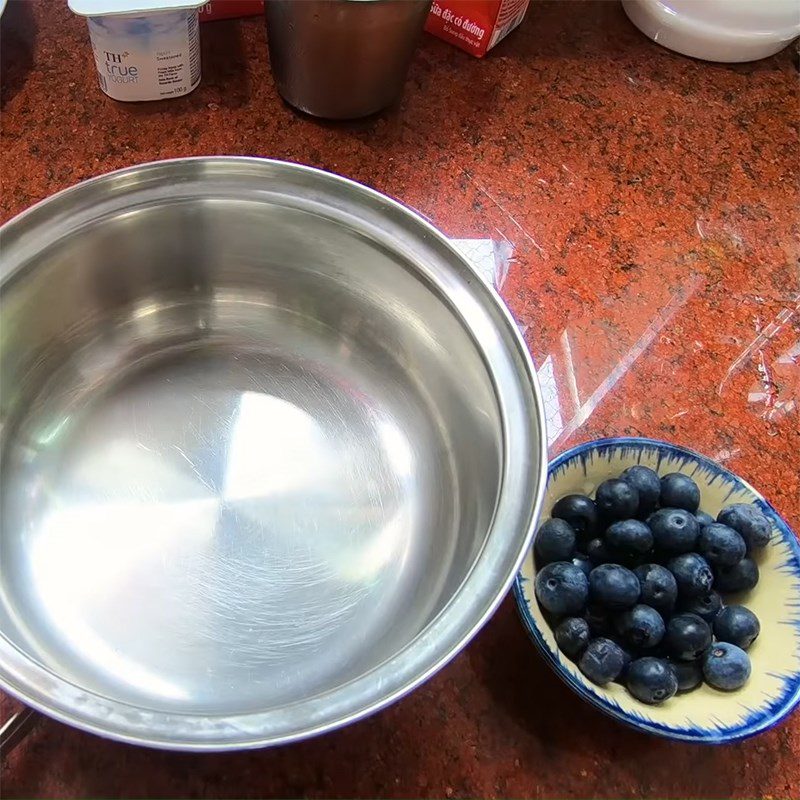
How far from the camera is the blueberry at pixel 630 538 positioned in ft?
1.75

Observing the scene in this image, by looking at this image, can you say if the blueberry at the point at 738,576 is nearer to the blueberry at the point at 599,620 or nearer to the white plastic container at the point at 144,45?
the blueberry at the point at 599,620

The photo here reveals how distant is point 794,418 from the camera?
714 mm

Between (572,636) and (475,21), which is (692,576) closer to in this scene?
(572,636)

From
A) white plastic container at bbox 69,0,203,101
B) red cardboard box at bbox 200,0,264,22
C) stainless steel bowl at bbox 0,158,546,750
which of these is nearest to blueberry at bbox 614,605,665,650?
stainless steel bowl at bbox 0,158,546,750

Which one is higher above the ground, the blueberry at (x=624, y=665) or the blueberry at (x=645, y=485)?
the blueberry at (x=645, y=485)

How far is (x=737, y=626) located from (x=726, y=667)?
0.10ft

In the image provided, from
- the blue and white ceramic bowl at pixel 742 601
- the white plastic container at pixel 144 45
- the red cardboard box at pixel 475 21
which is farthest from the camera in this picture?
the red cardboard box at pixel 475 21

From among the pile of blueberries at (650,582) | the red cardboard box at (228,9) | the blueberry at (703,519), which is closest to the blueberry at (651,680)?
the pile of blueberries at (650,582)

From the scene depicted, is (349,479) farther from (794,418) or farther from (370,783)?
(794,418)

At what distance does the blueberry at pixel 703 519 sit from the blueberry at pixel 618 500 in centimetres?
4

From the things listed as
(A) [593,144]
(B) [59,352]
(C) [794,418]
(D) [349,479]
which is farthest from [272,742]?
(A) [593,144]

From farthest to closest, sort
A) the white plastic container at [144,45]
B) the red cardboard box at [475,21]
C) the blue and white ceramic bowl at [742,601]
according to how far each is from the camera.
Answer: the red cardboard box at [475,21]
the white plastic container at [144,45]
the blue and white ceramic bowl at [742,601]

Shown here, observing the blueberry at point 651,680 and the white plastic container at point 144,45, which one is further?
the white plastic container at point 144,45

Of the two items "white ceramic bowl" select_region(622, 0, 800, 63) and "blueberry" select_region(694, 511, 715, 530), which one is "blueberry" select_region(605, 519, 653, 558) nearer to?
"blueberry" select_region(694, 511, 715, 530)
